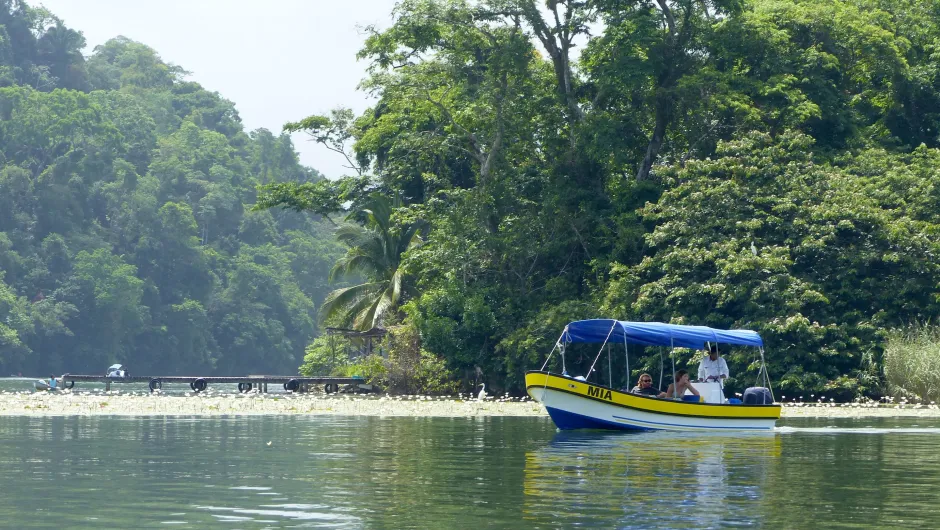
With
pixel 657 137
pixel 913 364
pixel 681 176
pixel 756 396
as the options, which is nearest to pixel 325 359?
pixel 657 137

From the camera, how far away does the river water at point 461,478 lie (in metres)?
13.0

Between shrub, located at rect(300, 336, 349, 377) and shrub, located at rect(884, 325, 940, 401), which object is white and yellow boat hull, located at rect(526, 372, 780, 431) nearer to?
shrub, located at rect(884, 325, 940, 401)

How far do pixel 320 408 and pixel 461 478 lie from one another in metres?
19.3

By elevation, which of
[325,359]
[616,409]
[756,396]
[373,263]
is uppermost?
[373,263]

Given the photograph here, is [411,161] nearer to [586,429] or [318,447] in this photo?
[586,429]

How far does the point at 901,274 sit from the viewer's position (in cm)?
3784

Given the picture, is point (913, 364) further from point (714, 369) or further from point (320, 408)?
point (320, 408)

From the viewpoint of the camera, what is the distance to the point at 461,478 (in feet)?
54.2

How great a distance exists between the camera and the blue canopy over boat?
88.0 ft

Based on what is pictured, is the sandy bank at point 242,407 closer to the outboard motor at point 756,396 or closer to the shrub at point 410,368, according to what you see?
the shrub at point 410,368

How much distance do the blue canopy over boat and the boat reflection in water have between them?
2986 millimetres

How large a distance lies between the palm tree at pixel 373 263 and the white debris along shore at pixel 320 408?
11686 millimetres

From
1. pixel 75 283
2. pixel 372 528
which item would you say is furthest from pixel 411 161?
pixel 75 283

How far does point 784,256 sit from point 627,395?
1360cm
